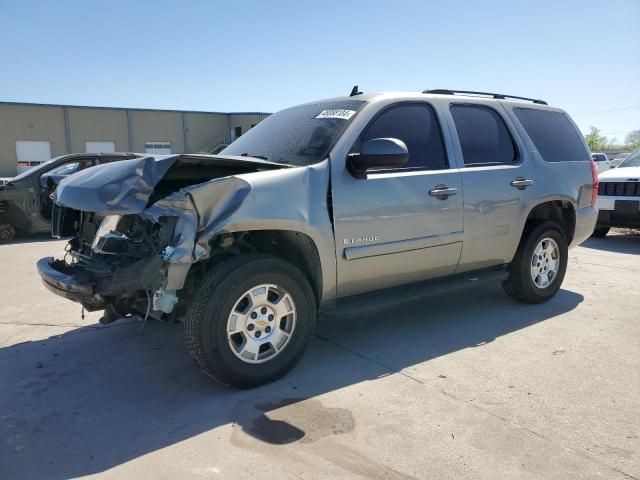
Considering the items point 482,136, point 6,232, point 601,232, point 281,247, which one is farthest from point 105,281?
point 601,232

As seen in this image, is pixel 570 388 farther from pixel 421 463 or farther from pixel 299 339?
pixel 299 339

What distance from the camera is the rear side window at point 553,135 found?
5.12 meters

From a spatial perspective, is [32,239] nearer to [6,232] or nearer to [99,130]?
[6,232]

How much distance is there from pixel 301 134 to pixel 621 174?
746 centimetres

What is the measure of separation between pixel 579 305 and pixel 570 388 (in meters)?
2.17

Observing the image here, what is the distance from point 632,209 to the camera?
27.9ft

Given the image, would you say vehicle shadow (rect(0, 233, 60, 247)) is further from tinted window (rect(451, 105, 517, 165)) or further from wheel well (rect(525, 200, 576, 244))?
wheel well (rect(525, 200, 576, 244))

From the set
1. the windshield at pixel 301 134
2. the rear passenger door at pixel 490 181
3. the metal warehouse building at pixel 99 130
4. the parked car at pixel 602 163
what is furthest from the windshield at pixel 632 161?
the metal warehouse building at pixel 99 130

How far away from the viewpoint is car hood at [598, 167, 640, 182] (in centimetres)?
880

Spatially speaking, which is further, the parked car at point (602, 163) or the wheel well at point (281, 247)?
the parked car at point (602, 163)

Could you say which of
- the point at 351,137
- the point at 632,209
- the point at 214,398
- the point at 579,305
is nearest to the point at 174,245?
the point at 214,398

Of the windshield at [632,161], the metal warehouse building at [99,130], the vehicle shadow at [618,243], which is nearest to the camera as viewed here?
the vehicle shadow at [618,243]

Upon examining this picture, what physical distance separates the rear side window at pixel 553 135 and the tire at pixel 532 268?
0.72 metres

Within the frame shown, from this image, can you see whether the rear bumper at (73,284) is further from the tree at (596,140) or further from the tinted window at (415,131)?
the tree at (596,140)
